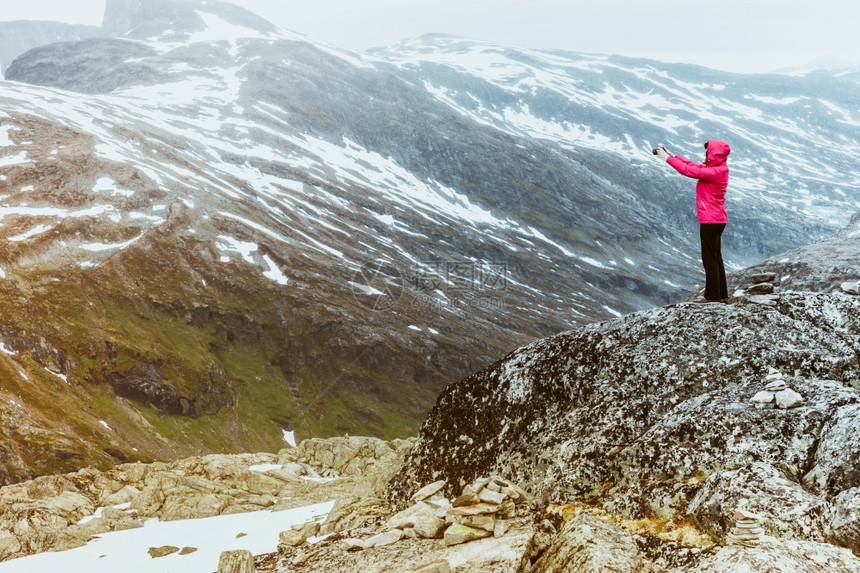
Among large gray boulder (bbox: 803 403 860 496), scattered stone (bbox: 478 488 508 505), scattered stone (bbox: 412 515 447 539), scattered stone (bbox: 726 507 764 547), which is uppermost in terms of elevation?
large gray boulder (bbox: 803 403 860 496)

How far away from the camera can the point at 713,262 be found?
47.9 ft

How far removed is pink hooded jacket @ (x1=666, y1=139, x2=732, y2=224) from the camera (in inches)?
551

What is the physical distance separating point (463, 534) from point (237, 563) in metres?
5.55

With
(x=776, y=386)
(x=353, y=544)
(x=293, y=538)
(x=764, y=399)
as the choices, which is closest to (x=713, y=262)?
(x=776, y=386)

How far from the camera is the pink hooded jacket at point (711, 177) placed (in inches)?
551

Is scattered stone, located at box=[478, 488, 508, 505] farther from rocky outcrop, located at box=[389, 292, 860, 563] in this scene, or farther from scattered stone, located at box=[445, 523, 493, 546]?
rocky outcrop, located at box=[389, 292, 860, 563]

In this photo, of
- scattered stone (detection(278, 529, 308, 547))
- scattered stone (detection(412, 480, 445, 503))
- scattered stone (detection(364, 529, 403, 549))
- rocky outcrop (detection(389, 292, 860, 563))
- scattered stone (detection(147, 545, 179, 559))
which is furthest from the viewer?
scattered stone (detection(147, 545, 179, 559))

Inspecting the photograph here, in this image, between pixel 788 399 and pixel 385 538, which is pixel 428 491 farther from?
pixel 788 399

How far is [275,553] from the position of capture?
14.7 metres

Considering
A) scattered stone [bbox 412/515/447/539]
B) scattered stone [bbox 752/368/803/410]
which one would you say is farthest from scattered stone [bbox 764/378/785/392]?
scattered stone [bbox 412/515/447/539]

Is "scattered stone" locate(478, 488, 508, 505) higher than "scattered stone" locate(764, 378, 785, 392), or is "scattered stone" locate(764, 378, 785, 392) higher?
"scattered stone" locate(764, 378, 785, 392)

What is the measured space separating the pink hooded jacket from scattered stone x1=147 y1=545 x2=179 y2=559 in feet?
65.2

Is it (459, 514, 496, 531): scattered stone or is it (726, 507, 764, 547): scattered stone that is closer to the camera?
(726, 507, 764, 547): scattered stone

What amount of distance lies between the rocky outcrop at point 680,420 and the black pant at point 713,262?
3.38 feet
